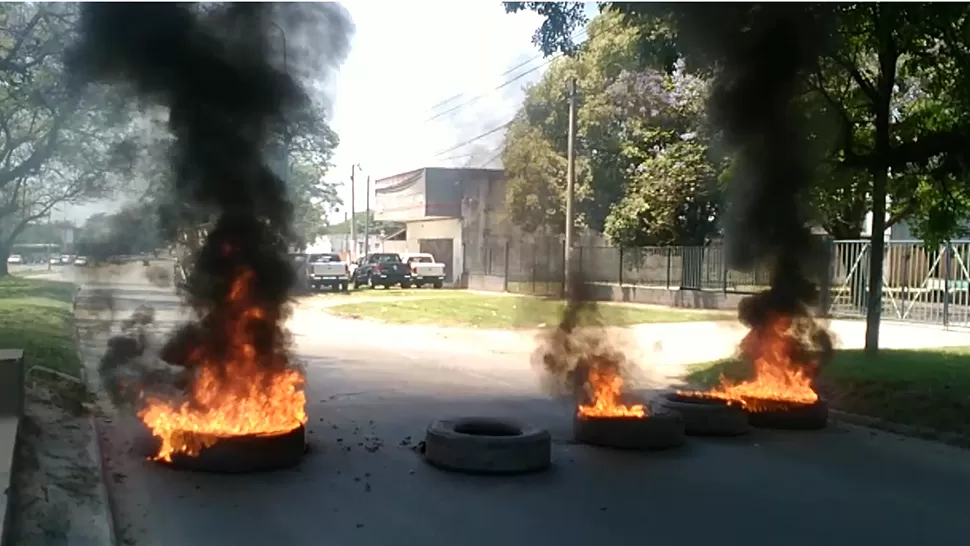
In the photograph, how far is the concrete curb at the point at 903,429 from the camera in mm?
9203

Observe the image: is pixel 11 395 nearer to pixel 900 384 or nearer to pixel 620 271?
pixel 900 384

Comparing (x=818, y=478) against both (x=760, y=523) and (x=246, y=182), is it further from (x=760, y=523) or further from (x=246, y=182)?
(x=246, y=182)

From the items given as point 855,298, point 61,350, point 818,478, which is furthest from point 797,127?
point 855,298

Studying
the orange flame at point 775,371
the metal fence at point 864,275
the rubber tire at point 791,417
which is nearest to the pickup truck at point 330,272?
the metal fence at point 864,275

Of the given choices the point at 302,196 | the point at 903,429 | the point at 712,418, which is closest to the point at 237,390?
the point at 302,196

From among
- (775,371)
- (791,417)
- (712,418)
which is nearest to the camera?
(712,418)

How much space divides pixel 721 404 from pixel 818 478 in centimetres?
192

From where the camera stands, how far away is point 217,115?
25.7ft

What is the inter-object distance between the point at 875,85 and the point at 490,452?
1035 cm

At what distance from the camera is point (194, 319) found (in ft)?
25.2

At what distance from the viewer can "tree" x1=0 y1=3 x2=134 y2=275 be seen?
11.0 metres

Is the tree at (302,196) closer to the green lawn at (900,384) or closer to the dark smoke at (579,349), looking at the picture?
the dark smoke at (579,349)

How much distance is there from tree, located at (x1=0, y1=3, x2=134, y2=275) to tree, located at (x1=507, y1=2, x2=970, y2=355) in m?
5.39

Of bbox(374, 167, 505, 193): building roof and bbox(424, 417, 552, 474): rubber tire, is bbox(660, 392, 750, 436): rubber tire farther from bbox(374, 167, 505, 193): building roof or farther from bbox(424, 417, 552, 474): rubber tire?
bbox(374, 167, 505, 193): building roof
